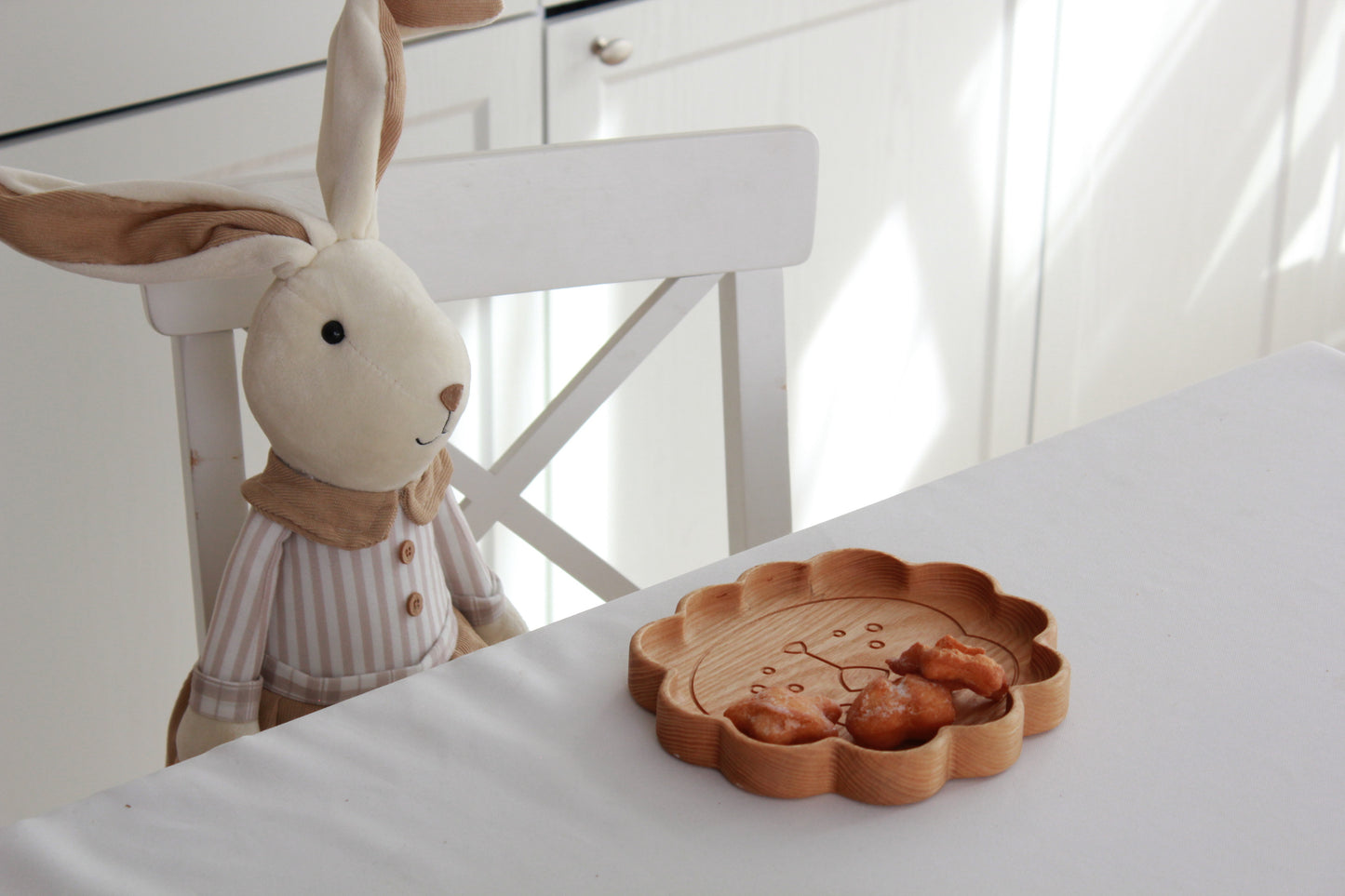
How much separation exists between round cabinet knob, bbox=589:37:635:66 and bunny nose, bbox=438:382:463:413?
0.68 m

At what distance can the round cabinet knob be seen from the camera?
1288mm

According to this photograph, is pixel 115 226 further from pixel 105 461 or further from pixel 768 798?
pixel 105 461

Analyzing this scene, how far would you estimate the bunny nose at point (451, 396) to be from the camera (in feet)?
2.30

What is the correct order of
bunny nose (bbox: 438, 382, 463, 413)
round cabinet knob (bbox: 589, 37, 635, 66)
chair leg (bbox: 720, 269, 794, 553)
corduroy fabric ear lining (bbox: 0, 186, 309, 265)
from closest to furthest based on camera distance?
corduroy fabric ear lining (bbox: 0, 186, 309, 265), bunny nose (bbox: 438, 382, 463, 413), chair leg (bbox: 720, 269, 794, 553), round cabinet knob (bbox: 589, 37, 635, 66)

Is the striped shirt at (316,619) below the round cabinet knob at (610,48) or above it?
below

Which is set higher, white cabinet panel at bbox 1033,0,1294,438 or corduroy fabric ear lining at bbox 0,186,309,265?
→ corduroy fabric ear lining at bbox 0,186,309,265

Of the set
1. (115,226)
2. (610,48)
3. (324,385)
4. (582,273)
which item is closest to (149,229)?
(115,226)

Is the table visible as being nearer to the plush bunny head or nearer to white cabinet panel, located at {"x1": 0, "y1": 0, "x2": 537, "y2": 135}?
the plush bunny head

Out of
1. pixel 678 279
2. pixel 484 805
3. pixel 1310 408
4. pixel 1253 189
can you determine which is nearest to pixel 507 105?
pixel 678 279

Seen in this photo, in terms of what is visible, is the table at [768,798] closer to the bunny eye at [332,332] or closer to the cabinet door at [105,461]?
the bunny eye at [332,332]

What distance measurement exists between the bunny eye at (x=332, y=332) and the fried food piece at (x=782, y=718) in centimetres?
31

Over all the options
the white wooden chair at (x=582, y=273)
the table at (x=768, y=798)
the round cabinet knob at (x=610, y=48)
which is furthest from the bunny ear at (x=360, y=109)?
the round cabinet knob at (x=610, y=48)

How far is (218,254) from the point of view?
64cm

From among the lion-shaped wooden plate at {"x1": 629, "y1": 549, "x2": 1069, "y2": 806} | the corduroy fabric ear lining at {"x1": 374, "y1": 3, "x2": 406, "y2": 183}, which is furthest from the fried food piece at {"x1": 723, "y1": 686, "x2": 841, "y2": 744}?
the corduroy fabric ear lining at {"x1": 374, "y1": 3, "x2": 406, "y2": 183}
